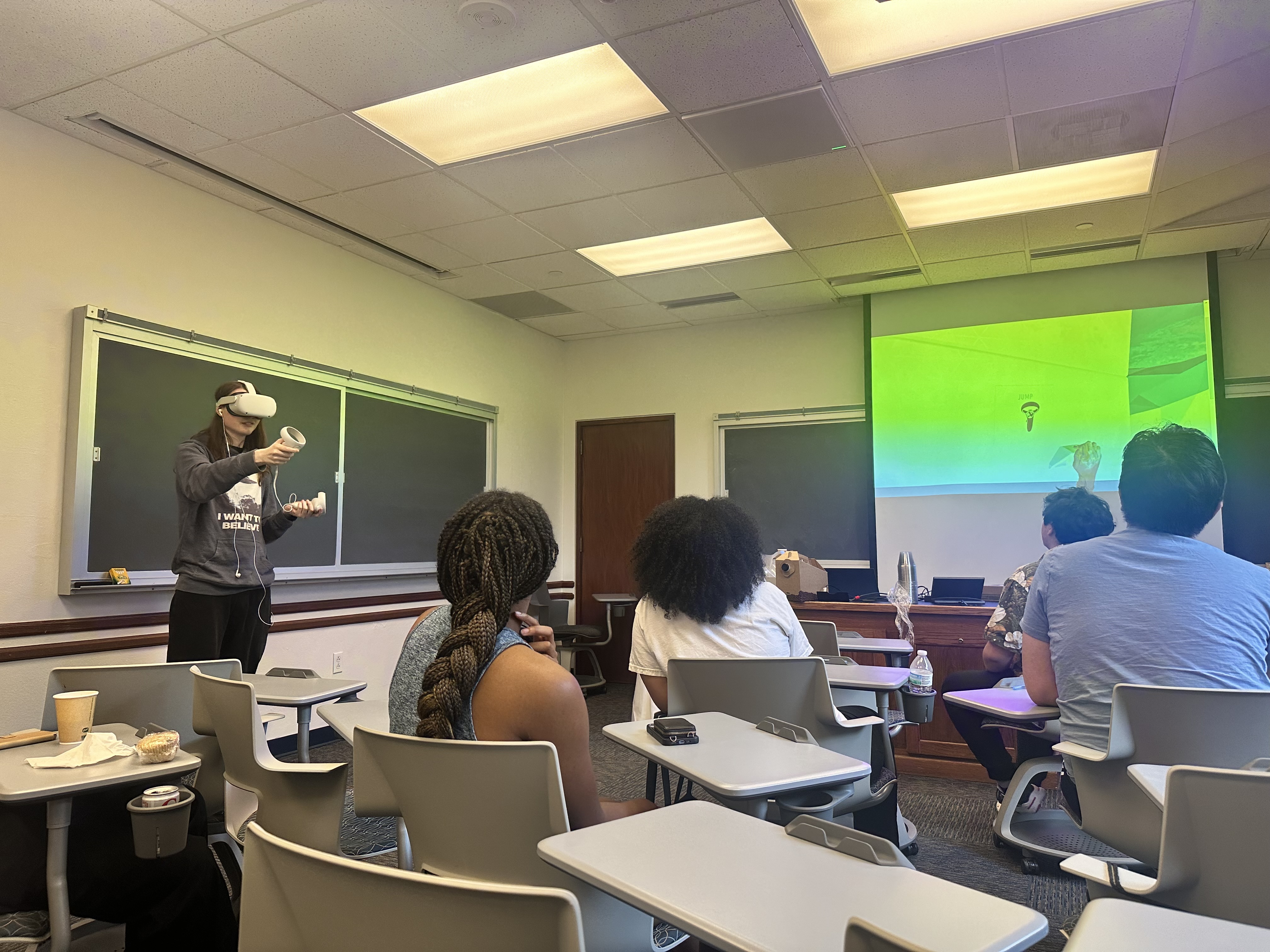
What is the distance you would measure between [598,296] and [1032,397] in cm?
285

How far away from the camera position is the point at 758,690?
223 cm

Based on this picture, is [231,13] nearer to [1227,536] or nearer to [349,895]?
[349,895]

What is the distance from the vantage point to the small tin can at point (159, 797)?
1533 millimetres

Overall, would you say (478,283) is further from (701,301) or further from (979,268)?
(979,268)

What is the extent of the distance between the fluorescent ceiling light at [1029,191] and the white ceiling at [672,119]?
3.2 inches

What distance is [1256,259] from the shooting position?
486 cm

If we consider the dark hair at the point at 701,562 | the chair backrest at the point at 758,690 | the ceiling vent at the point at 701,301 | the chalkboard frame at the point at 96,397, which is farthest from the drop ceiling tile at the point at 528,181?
the chair backrest at the point at 758,690

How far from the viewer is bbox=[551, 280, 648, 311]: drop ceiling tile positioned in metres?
5.50

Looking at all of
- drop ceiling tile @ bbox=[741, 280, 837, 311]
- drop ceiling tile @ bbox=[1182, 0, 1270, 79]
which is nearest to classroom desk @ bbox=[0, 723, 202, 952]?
drop ceiling tile @ bbox=[1182, 0, 1270, 79]

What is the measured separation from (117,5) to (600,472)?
4.56 m

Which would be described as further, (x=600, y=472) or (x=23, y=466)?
(x=600, y=472)

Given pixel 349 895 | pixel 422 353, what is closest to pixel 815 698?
pixel 349 895

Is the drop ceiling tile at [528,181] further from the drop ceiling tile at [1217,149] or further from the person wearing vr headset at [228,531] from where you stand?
the drop ceiling tile at [1217,149]

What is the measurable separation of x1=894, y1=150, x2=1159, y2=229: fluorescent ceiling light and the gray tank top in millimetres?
3442
